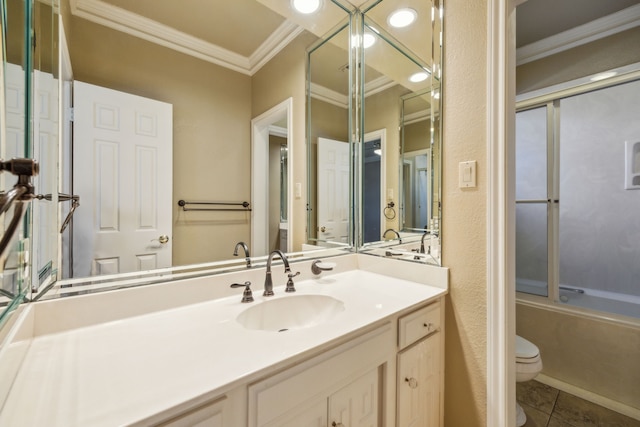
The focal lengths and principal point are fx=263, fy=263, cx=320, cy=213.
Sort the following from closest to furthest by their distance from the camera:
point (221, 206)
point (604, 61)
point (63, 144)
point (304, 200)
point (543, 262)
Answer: point (63, 144) < point (221, 206) < point (304, 200) < point (604, 61) < point (543, 262)

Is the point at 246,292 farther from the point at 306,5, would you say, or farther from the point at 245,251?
the point at 306,5

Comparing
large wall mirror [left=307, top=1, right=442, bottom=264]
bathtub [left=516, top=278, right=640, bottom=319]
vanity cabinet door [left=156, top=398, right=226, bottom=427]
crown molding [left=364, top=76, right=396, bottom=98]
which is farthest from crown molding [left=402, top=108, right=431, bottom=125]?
bathtub [left=516, top=278, right=640, bottom=319]

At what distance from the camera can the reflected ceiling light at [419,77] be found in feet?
4.63

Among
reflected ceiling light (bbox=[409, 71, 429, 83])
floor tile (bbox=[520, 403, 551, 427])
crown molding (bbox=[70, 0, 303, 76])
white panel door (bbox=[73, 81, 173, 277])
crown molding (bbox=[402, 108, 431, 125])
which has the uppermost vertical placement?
reflected ceiling light (bbox=[409, 71, 429, 83])

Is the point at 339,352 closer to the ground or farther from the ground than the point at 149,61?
closer to the ground

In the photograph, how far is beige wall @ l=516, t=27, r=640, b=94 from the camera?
5.94ft

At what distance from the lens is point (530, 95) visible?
220 centimetres

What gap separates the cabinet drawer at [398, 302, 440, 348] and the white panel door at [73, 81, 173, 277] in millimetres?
920

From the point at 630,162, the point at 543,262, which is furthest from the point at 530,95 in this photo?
the point at 543,262

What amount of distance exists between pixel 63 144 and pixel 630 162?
358 cm

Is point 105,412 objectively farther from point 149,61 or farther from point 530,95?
point 530,95

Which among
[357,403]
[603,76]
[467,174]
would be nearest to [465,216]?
[467,174]

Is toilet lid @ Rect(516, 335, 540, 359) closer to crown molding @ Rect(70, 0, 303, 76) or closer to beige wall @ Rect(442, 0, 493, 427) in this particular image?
beige wall @ Rect(442, 0, 493, 427)

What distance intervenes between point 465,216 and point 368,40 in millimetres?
1287
